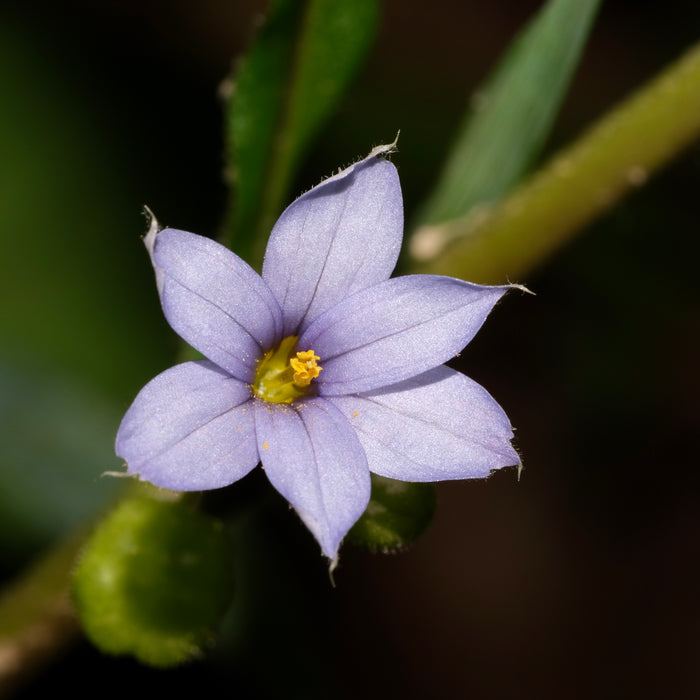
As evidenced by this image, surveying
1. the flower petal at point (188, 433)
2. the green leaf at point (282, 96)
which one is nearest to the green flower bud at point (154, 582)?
the flower petal at point (188, 433)

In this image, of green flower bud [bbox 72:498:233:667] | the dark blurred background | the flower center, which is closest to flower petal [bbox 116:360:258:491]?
the flower center

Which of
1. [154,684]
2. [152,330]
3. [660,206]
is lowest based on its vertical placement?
[154,684]

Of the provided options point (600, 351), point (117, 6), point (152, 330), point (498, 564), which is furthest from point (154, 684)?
point (117, 6)

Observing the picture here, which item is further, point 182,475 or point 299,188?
point 299,188

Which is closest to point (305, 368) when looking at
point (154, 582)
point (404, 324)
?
point (404, 324)

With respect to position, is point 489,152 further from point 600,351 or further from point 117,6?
point 117,6

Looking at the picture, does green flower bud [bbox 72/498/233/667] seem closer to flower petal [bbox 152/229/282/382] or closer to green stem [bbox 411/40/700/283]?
flower petal [bbox 152/229/282/382]
